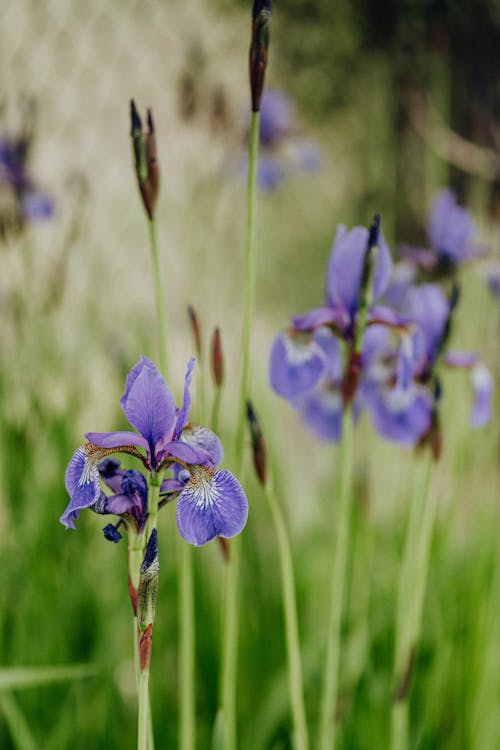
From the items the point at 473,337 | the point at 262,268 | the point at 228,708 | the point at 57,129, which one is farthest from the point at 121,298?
the point at 228,708

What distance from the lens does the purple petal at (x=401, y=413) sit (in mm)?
985

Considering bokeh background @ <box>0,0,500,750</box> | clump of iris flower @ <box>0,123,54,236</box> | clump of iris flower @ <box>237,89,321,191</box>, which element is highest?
clump of iris flower @ <box>237,89,321,191</box>

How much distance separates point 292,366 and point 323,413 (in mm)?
266

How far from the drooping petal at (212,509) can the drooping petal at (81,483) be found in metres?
0.06

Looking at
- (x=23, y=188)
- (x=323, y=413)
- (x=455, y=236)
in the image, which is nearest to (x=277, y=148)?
(x=23, y=188)

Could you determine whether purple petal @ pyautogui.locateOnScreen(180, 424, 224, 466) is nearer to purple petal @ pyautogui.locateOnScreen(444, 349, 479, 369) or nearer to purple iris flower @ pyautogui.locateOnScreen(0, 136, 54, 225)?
purple petal @ pyautogui.locateOnScreen(444, 349, 479, 369)

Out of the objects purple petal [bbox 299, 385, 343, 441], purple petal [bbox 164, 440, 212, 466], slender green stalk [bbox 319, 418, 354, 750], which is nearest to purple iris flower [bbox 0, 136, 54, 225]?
purple petal [bbox 299, 385, 343, 441]

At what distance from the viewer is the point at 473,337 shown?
194cm

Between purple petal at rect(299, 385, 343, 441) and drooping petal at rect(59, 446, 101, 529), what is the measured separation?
61 centimetres

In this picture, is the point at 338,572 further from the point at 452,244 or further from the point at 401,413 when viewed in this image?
the point at 452,244

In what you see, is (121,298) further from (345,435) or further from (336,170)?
(345,435)

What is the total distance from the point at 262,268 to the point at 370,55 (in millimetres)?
1455

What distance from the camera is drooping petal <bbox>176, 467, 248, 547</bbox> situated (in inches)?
21.8

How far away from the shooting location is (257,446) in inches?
30.4
